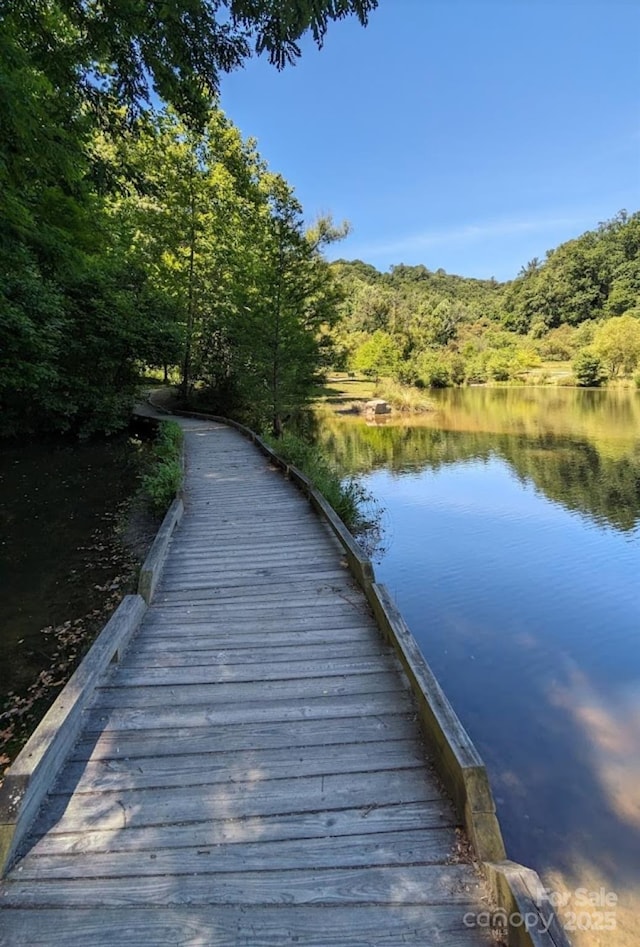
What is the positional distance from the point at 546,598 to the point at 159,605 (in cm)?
535

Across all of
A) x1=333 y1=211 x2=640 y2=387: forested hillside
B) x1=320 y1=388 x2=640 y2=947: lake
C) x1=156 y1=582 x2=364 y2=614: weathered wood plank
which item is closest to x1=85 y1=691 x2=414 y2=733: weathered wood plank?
x1=156 y1=582 x2=364 y2=614: weathered wood plank

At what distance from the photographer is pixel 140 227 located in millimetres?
19750

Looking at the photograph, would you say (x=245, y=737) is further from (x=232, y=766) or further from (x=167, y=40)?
(x=167, y=40)

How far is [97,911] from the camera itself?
1670 millimetres

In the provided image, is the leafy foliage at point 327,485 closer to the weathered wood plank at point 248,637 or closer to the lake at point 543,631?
the lake at point 543,631

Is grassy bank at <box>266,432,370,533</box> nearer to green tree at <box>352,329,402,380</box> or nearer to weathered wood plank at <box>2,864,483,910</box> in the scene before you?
weathered wood plank at <box>2,864,483,910</box>

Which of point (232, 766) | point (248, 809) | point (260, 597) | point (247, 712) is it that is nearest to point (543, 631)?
point (260, 597)

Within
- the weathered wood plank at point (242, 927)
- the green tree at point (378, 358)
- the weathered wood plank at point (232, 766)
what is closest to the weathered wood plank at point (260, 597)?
the weathered wood plank at point (232, 766)

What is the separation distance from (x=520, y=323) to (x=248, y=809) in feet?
310

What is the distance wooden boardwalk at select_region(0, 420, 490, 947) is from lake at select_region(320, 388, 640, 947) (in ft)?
5.29

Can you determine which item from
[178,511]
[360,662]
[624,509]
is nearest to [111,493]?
[178,511]

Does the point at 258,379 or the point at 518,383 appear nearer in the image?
the point at 258,379

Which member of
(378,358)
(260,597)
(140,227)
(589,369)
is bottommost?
(260,597)

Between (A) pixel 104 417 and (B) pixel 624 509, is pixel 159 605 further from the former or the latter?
(A) pixel 104 417
